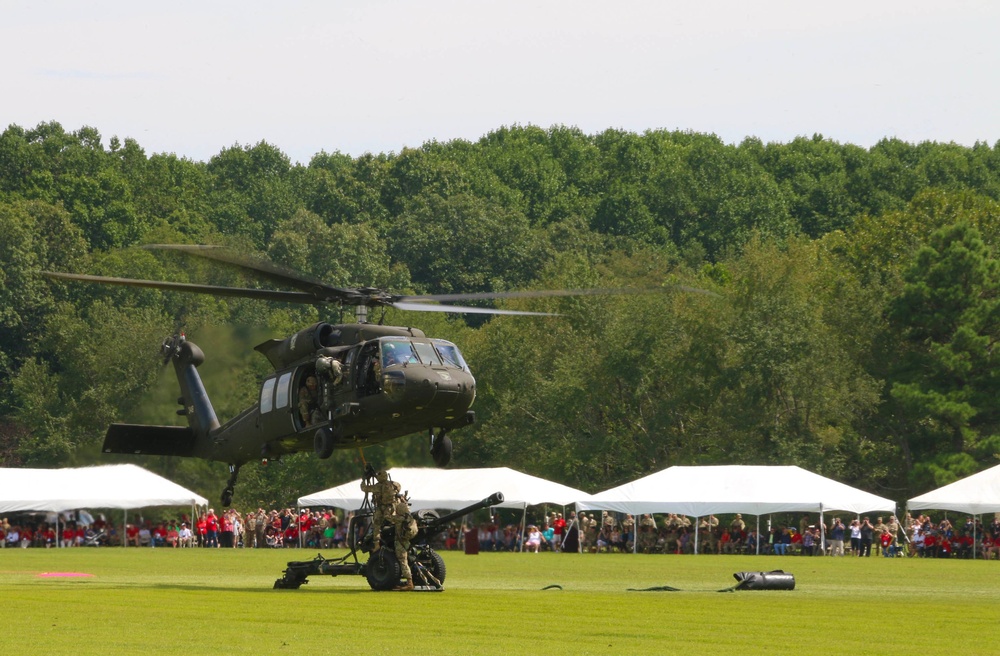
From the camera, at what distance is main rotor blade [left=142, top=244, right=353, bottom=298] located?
24145mm

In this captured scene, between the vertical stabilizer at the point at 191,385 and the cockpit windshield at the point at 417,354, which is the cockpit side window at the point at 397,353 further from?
the vertical stabilizer at the point at 191,385

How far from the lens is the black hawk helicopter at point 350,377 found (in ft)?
85.4

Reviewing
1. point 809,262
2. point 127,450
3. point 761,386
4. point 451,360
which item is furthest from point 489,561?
point 809,262

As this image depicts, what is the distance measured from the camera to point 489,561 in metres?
44.4

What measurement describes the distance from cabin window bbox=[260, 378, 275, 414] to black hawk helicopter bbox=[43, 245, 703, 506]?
0.02 metres

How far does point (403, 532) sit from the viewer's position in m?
25.7

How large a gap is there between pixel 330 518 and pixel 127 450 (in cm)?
3008

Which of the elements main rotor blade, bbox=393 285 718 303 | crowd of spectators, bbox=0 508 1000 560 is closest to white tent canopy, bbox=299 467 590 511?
crowd of spectators, bbox=0 508 1000 560

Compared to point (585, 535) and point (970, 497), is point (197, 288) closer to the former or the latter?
point (970, 497)

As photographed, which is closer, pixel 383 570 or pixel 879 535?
pixel 383 570

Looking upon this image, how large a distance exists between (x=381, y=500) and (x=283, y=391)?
3441mm

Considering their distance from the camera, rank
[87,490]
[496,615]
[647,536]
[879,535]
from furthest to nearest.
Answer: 1. [647,536]
2. [879,535]
3. [87,490]
4. [496,615]

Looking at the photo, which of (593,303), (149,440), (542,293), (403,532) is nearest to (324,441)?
(403,532)

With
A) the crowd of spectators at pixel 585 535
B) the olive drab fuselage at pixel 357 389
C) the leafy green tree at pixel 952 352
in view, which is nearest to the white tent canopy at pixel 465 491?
the crowd of spectators at pixel 585 535
